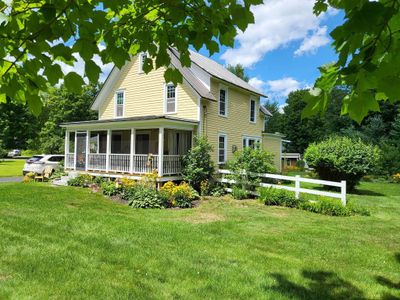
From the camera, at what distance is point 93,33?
2.48m

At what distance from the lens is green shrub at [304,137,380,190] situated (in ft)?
59.7

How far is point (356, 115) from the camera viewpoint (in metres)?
1.93

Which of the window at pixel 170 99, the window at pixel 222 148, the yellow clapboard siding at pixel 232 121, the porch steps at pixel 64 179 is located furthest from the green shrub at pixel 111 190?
the window at pixel 222 148

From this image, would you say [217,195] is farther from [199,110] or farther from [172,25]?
[172,25]

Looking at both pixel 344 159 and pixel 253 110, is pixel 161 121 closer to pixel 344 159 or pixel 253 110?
pixel 253 110

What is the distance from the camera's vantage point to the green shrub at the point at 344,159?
18203 millimetres

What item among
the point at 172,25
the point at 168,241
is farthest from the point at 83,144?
the point at 172,25

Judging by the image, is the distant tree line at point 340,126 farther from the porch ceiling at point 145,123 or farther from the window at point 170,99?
the window at point 170,99

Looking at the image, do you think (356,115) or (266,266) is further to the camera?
(266,266)

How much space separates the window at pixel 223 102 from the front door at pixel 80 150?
8.55m

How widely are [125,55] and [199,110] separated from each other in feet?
50.6

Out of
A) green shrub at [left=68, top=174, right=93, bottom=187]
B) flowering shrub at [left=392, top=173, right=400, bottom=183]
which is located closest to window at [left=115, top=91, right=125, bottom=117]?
green shrub at [left=68, top=174, right=93, bottom=187]

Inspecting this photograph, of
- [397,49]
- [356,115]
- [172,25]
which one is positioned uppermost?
[172,25]

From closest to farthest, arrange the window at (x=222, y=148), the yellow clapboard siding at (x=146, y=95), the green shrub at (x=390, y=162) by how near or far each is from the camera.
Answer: the yellow clapboard siding at (x=146, y=95) < the window at (x=222, y=148) < the green shrub at (x=390, y=162)
